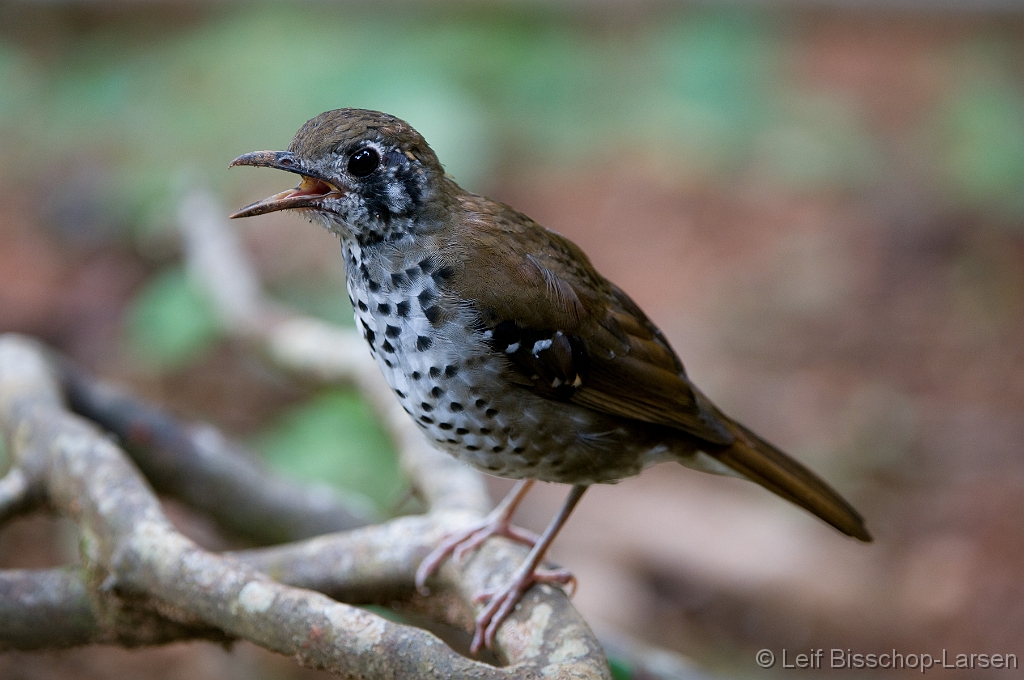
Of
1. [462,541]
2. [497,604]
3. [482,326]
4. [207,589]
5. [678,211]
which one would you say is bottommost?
[207,589]

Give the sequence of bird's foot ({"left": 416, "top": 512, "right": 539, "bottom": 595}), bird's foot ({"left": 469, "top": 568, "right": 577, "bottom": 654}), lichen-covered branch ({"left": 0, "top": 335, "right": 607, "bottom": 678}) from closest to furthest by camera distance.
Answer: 1. lichen-covered branch ({"left": 0, "top": 335, "right": 607, "bottom": 678})
2. bird's foot ({"left": 469, "top": 568, "right": 577, "bottom": 654})
3. bird's foot ({"left": 416, "top": 512, "right": 539, "bottom": 595})

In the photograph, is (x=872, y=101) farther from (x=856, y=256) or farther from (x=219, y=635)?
(x=219, y=635)

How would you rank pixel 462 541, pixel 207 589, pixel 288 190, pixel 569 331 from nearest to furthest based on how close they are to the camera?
pixel 288 190, pixel 207 589, pixel 569 331, pixel 462 541

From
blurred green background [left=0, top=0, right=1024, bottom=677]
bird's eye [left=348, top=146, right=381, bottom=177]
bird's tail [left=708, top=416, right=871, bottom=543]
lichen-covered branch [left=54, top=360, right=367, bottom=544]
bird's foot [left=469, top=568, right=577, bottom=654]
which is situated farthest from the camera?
blurred green background [left=0, top=0, right=1024, bottom=677]

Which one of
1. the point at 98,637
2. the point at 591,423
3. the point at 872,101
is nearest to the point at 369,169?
the point at 591,423

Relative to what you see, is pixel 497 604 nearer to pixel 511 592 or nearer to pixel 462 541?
pixel 511 592

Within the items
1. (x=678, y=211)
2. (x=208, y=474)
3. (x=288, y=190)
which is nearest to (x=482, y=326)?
(x=288, y=190)

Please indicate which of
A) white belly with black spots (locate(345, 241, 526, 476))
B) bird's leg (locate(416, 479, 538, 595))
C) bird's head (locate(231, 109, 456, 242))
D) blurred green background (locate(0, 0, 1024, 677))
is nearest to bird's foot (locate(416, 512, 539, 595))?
bird's leg (locate(416, 479, 538, 595))

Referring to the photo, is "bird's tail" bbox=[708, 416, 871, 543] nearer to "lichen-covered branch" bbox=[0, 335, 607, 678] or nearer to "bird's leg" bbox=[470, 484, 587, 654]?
"bird's leg" bbox=[470, 484, 587, 654]
